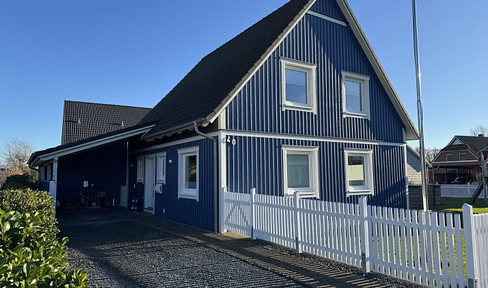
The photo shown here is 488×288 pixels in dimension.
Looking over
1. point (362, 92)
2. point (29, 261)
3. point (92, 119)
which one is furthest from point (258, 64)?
point (92, 119)

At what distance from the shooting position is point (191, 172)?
1081 centimetres

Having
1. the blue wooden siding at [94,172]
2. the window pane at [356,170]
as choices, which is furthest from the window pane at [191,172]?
the blue wooden siding at [94,172]

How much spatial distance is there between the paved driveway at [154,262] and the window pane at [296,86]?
571cm

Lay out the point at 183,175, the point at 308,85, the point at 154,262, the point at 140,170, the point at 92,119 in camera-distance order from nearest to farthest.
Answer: the point at 154,262 < the point at 183,175 < the point at 308,85 < the point at 140,170 < the point at 92,119

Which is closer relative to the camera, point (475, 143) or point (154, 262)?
point (154, 262)

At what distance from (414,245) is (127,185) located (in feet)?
45.3

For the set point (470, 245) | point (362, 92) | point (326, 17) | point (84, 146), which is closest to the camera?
point (470, 245)

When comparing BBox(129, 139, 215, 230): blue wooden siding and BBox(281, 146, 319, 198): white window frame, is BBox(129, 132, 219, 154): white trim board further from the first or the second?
BBox(281, 146, 319, 198): white window frame

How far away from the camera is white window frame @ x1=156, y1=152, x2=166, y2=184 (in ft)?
41.5

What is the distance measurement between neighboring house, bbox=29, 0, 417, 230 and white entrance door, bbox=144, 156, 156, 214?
44 mm

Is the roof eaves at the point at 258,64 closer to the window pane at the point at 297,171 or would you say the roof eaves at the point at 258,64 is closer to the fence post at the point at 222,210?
the fence post at the point at 222,210

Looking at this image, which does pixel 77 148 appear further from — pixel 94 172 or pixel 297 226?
pixel 297 226

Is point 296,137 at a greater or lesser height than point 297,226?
greater

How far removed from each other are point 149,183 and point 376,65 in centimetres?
1043
